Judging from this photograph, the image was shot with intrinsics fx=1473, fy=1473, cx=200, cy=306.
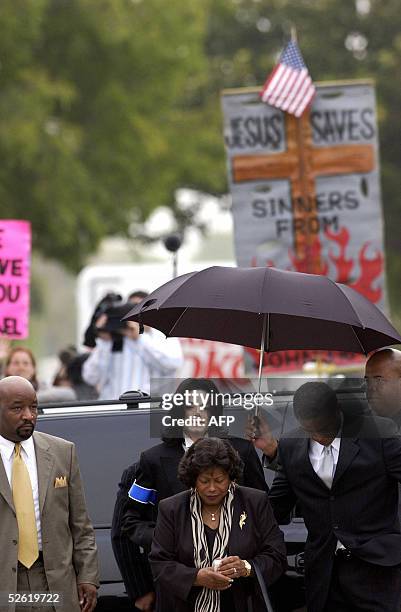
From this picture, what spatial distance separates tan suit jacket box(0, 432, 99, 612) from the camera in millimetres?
6141

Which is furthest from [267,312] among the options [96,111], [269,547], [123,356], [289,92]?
[96,111]

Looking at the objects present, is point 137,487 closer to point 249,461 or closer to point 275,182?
point 249,461

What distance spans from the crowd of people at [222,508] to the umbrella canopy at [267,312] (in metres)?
0.28

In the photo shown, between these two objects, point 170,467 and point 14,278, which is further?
point 14,278

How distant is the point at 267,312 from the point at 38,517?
1348 mm

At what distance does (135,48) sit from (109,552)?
71.3 ft

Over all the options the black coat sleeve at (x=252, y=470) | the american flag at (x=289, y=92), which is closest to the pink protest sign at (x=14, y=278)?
the american flag at (x=289, y=92)

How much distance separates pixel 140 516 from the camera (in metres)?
6.64

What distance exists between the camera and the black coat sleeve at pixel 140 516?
6516 millimetres

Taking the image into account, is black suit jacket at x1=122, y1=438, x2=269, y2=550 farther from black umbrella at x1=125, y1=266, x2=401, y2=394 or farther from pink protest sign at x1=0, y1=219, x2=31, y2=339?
pink protest sign at x1=0, y1=219, x2=31, y2=339

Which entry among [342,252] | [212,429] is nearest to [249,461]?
[212,429]

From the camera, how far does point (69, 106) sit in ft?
89.7

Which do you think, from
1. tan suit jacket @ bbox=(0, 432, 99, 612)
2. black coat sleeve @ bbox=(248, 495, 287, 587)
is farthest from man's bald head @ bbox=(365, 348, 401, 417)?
tan suit jacket @ bbox=(0, 432, 99, 612)

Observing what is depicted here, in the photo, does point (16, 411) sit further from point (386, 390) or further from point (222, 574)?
point (386, 390)
